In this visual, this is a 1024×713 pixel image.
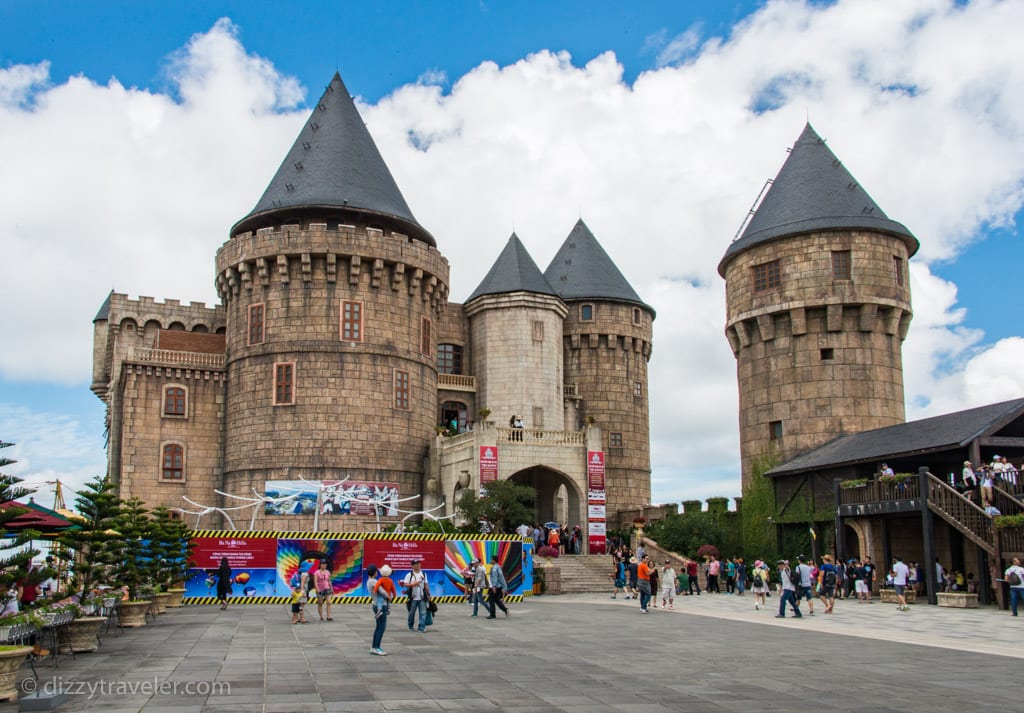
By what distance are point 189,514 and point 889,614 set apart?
29.7 metres

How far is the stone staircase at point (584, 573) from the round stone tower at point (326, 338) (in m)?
8.87

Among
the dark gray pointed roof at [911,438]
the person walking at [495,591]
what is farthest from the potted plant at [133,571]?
the dark gray pointed roof at [911,438]

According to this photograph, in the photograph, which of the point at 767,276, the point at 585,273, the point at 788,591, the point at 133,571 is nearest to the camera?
the point at 133,571

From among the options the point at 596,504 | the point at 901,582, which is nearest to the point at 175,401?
the point at 596,504

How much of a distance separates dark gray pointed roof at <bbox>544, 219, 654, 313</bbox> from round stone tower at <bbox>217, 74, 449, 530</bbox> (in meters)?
11.4

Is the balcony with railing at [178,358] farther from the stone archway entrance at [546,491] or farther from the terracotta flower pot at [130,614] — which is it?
the terracotta flower pot at [130,614]

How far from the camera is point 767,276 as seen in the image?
41469 millimetres

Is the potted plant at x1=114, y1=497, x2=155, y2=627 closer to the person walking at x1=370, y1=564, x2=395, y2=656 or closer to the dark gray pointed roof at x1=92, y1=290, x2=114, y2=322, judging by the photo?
the person walking at x1=370, y1=564, x2=395, y2=656

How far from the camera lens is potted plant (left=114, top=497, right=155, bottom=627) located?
66.5ft

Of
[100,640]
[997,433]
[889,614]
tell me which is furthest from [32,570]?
[997,433]

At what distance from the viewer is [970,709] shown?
34.9ft

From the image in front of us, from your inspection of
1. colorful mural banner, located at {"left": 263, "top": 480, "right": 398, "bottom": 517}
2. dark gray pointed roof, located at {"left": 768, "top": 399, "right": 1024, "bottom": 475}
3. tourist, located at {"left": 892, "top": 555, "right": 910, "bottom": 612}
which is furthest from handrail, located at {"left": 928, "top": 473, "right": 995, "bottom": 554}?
colorful mural banner, located at {"left": 263, "top": 480, "right": 398, "bottom": 517}

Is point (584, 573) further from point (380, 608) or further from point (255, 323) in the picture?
point (380, 608)

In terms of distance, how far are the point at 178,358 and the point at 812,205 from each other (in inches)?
1110
